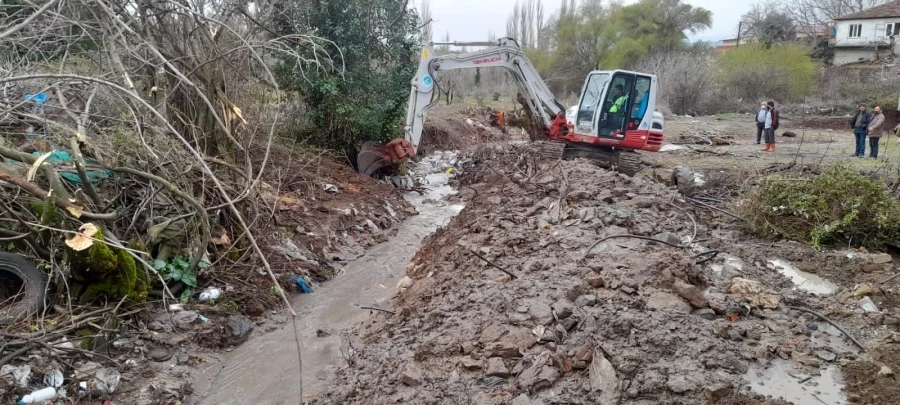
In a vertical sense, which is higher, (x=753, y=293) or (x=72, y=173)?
(x=72, y=173)

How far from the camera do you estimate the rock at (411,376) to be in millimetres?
4336

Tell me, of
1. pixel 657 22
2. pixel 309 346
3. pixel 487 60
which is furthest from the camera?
pixel 657 22

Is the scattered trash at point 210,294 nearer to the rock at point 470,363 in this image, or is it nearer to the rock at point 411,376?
the rock at point 411,376

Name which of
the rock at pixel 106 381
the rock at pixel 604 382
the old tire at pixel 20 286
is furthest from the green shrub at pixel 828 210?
the old tire at pixel 20 286

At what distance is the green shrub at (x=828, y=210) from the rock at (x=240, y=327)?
650 centimetres

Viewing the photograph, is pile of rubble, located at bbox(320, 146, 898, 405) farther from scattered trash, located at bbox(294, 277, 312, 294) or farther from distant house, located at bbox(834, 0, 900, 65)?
distant house, located at bbox(834, 0, 900, 65)

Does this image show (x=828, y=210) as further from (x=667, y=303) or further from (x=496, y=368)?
(x=496, y=368)

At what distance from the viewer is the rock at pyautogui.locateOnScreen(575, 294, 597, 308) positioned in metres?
4.85

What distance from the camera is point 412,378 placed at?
4.35 meters

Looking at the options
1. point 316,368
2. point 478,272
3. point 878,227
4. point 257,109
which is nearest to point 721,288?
point 478,272

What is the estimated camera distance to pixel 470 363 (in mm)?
4359

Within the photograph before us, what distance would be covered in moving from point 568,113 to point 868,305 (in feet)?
28.0

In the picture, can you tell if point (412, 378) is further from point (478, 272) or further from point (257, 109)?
point (257, 109)

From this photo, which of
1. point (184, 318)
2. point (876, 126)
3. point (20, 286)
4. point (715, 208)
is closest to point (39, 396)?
point (20, 286)
